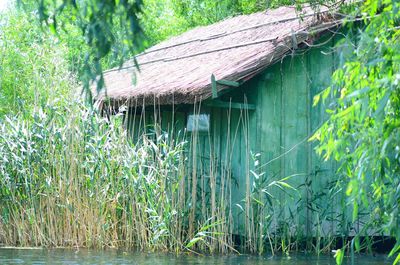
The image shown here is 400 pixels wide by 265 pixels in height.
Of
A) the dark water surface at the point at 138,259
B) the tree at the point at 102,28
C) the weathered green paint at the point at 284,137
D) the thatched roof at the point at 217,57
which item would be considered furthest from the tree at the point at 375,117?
the weathered green paint at the point at 284,137

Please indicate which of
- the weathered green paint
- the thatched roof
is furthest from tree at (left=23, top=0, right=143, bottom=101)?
the weathered green paint

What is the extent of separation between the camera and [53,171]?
10438 mm

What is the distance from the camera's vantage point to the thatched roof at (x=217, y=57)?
32.5 feet

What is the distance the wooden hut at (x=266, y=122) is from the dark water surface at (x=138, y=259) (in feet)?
1.50

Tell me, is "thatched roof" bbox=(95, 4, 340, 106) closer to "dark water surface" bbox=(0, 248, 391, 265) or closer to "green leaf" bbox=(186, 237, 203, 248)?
"green leaf" bbox=(186, 237, 203, 248)

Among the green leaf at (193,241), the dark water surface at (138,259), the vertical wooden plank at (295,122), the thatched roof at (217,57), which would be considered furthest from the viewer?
the vertical wooden plank at (295,122)

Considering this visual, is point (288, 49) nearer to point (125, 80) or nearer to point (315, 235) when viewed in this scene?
point (315, 235)

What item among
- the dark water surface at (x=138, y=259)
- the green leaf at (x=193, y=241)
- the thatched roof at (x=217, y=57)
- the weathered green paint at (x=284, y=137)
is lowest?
the dark water surface at (x=138, y=259)

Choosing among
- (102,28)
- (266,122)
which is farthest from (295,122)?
(102,28)

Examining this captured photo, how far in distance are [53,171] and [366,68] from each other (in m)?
5.92

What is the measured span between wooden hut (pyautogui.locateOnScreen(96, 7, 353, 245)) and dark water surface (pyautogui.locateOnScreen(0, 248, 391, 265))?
18.1 inches

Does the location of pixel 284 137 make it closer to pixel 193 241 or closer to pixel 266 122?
pixel 266 122

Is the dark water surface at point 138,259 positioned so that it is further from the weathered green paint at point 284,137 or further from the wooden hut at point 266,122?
the weathered green paint at point 284,137

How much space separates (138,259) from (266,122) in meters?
2.47
